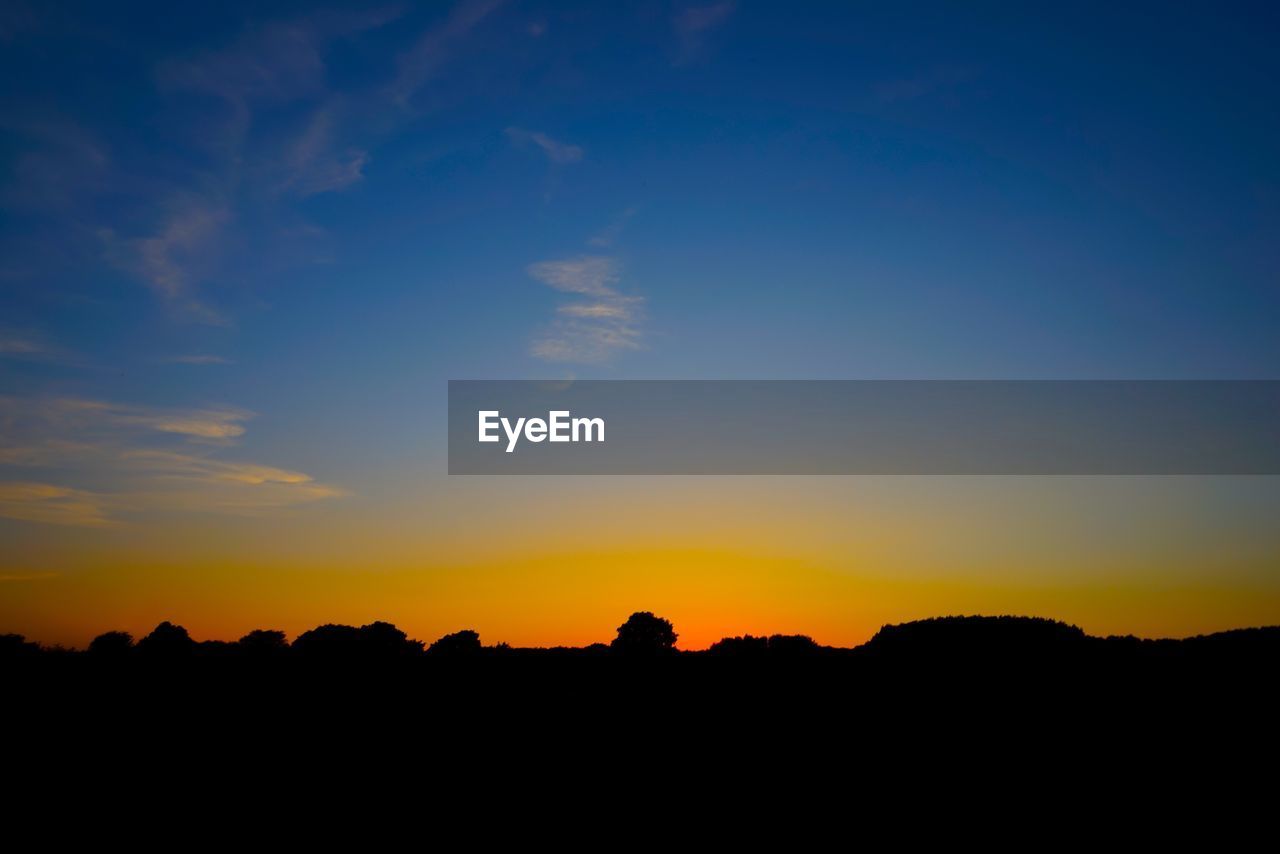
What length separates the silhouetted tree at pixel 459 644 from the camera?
59156mm

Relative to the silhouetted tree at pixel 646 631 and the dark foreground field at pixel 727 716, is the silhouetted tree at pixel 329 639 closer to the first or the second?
the dark foreground field at pixel 727 716

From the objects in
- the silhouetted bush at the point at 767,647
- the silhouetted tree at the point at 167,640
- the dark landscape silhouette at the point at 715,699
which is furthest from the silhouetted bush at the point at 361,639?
the silhouetted bush at the point at 767,647

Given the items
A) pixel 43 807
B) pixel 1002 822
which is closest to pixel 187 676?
pixel 43 807

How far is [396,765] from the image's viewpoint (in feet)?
87.6

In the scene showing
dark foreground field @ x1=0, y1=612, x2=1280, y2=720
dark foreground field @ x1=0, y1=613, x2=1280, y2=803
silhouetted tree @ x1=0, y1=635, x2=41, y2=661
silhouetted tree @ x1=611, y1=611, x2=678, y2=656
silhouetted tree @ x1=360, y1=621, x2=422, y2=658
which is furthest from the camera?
silhouetted tree @ x1=611, y1=611, x2=678, y2=656

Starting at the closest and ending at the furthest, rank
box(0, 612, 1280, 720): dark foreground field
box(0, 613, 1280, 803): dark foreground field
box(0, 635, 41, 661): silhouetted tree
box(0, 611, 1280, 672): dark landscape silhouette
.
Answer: box(0, 613, 1280, 803): dark foreground field → box(0, 612, 1280, 720): dark foreground field → box(0, 611, 1280, 672): dark landscape silhouette → box(0, 635, 41, 661): silhouetted tree

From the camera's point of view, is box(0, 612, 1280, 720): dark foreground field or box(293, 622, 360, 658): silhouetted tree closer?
box(0, 612, 1280, 720): dark foreground field

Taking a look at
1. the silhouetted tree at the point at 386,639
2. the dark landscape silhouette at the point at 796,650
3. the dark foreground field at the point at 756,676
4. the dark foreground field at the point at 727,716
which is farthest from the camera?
the silhouetted tree at the point at 386,639

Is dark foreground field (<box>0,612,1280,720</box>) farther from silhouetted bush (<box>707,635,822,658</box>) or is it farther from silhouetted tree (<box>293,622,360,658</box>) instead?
silhouetted tree (<box>293,622,360,658</box>)

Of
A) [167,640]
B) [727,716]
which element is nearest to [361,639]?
[167,640]

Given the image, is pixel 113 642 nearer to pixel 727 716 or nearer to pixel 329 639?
pixel 329 639

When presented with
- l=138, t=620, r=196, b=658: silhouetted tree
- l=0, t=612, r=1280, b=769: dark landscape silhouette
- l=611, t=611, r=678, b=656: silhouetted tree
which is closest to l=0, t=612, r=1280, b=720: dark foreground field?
l=0, t=612, r=1280, b=769: dark landscape silhouette

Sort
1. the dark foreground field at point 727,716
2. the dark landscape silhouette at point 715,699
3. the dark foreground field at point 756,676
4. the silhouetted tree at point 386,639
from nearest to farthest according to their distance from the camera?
the dark foreground field at point 727,716 → the dark landscape silhouette at point 715,699 → the dark foreground field at point 756,676 → the silhouetted tree at point 386,639

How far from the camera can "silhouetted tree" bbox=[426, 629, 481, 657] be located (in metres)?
59.2
